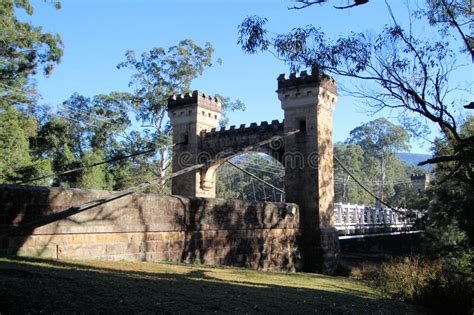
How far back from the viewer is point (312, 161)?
14.6 meters

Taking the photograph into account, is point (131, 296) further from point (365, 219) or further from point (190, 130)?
point (365, 219)

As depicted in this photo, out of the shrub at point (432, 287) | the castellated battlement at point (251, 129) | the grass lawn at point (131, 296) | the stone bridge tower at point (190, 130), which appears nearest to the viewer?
the grass lawn at point (131, 296)

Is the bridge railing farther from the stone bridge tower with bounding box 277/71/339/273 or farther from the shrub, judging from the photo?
the shrub

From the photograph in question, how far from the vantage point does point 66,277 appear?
475 centimetres

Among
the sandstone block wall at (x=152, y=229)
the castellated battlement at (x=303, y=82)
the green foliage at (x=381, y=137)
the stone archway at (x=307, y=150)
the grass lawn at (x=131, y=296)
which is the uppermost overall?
the green foliage at (x=381, y=137)

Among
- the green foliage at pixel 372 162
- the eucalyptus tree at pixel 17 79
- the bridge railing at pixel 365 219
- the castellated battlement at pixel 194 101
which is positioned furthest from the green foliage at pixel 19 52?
the green foliage at pixel 372 162

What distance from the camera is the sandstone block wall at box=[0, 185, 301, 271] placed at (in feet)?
22.5

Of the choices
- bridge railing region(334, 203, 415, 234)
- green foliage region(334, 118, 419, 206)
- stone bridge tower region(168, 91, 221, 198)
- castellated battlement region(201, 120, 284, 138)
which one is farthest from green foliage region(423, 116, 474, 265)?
green foliage region(334, 118, 419, 206)

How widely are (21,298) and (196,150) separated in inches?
558

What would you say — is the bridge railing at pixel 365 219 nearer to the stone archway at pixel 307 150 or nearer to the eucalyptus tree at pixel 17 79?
the stone archway at pixel 307 150

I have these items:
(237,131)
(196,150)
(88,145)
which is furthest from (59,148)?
(237,131)

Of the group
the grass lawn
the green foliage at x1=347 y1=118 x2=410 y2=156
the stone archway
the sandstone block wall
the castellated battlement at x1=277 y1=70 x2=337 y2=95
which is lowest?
the grass lawn

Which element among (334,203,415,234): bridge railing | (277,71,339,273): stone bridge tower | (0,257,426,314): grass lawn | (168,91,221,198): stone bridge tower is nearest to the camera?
(0,257,426,314): grass lawn

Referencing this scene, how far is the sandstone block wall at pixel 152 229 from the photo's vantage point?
22.5 feet
